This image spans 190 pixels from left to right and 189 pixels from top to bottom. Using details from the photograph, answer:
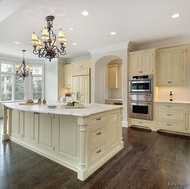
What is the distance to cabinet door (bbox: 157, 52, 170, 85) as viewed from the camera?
4438mm

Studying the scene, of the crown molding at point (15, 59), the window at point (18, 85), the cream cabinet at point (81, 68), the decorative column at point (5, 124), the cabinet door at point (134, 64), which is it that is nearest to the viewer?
the decorative column at point (5, 124)

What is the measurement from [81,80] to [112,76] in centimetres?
143

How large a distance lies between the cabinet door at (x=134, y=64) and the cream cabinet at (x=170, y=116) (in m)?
1.35

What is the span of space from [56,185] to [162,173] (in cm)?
161

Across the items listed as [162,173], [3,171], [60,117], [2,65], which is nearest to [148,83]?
[162,173]

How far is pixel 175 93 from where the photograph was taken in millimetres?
4664

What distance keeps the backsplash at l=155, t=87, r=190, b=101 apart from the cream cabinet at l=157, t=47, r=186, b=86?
40 centimetres

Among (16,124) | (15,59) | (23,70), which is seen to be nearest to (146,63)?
(16,124)

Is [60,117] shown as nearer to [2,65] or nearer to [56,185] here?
[56,185]

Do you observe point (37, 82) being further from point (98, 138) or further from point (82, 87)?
point (98, 138)

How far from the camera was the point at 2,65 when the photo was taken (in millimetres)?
6488

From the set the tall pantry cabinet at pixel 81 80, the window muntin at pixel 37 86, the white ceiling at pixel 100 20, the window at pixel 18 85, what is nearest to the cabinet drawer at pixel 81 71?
the tall pantry cabinet at pixel 81 80

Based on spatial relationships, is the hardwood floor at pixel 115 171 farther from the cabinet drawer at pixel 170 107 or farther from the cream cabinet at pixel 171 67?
the cream cabinet at pixel 171 67

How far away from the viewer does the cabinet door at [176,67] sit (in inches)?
165
